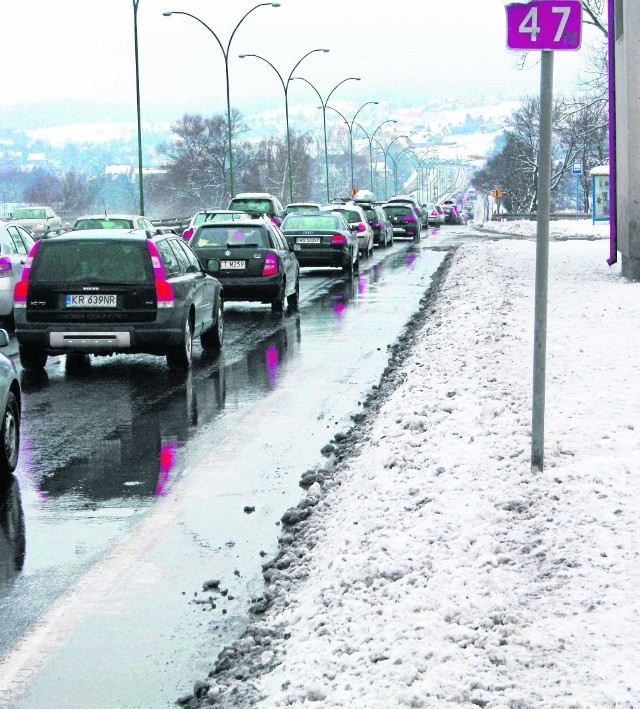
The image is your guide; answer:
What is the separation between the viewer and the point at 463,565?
569 centimetres

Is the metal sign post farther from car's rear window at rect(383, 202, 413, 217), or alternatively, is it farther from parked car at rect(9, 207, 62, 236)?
car's rear window at rect(383, 202, 413, 217)

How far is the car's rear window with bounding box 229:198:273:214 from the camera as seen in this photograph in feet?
153

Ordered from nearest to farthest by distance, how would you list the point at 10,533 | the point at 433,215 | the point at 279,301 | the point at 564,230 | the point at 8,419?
the point at 10,533 → the point at 8,419 → the point at 279,301 → the point at 564,230 → the point at 433,215

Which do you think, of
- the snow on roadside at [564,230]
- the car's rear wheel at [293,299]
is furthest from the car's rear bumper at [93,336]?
the snow on roadside at [564,230]

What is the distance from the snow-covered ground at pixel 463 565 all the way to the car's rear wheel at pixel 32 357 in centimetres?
468

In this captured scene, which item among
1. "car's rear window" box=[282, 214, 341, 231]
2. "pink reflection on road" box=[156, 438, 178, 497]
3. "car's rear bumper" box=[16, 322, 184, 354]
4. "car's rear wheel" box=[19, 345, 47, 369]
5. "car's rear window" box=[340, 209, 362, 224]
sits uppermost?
"car's rear window" box=[340, 209, 362, 224]

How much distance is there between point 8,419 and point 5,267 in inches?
470

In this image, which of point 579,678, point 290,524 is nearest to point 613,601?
point 579,678

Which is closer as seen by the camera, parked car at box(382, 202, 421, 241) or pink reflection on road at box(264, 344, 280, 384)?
pink reflection on road at box(264, 344, 280, 384)

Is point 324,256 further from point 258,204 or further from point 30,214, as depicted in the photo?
point 30,214

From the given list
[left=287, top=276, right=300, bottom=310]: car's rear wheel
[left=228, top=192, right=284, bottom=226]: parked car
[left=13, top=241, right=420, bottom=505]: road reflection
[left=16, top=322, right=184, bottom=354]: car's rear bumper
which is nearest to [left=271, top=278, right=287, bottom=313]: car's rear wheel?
[left=287, top=276, right=300, bottom=310]: car's rear wheel

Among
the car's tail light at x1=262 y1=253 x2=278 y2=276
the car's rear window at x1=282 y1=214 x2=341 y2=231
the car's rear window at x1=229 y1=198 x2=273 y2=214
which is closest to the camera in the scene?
the car's tail light at x1=262 y1=253 x2=278 y2=276

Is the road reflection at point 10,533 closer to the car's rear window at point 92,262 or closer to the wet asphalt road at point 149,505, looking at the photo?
the wet asphalt road at point 149,505

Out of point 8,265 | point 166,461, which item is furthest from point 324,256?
point 166,461
